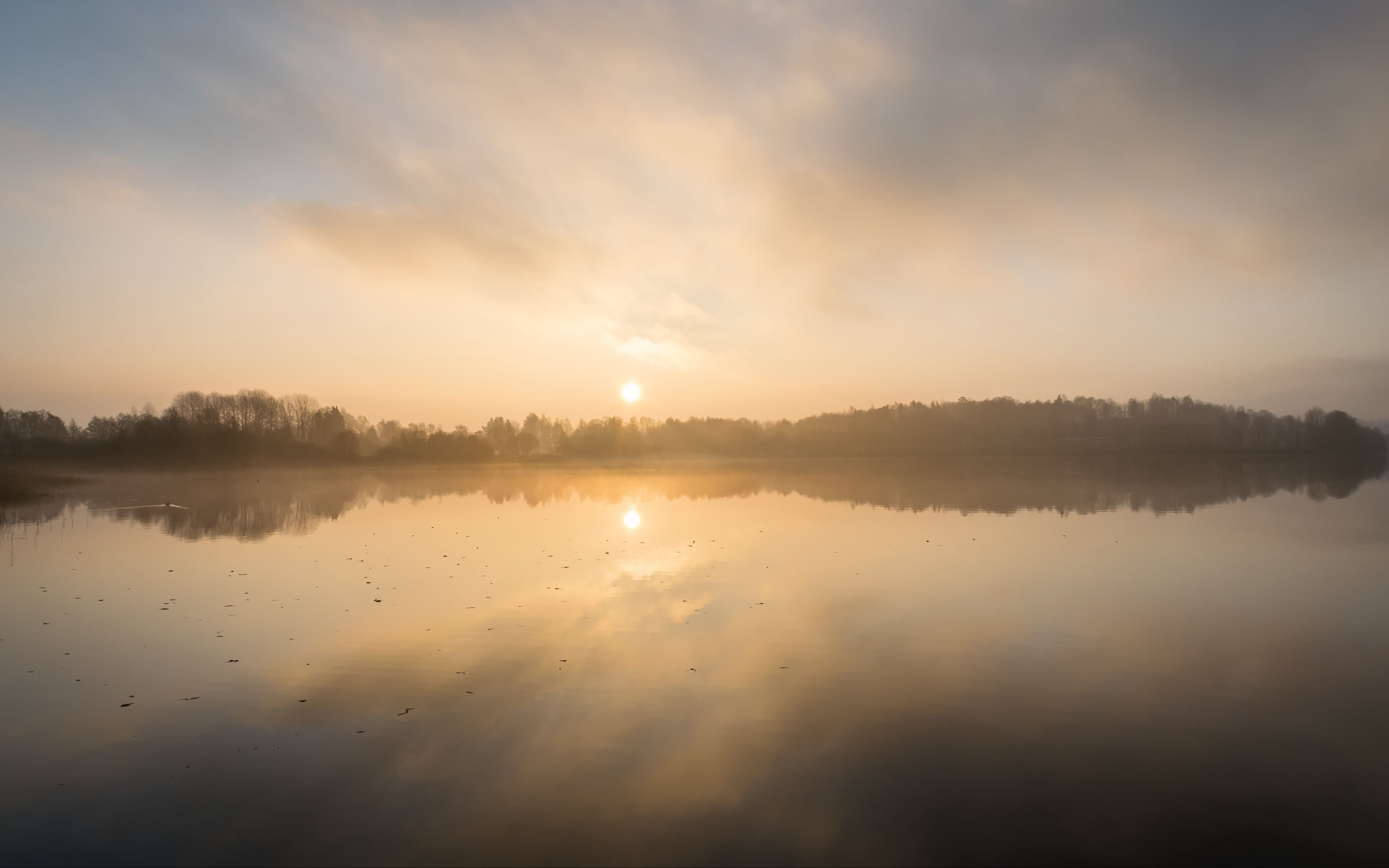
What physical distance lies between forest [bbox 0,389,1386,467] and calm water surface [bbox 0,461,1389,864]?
8428 cm

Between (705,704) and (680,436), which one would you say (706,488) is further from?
(680,436)

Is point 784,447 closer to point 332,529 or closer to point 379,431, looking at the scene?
point 379,431

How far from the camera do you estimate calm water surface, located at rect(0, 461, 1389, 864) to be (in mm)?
6133

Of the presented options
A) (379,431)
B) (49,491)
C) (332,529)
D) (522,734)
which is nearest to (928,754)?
(522,734)

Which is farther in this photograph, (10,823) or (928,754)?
(928,754)

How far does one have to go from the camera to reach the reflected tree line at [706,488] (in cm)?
3338

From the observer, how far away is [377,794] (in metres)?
6.80

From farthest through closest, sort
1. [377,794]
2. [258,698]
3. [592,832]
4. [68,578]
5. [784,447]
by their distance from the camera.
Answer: [784,447] < [68,578] < [258,698] < [377,794] < [592,832]

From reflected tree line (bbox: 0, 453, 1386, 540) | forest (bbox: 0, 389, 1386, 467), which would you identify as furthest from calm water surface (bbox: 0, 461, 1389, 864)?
forest (bbox: 0, 389, 1386, 467)

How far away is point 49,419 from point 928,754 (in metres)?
152

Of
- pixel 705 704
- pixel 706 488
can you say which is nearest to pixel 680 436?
pixel 706 488

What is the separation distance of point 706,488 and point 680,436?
324 feet

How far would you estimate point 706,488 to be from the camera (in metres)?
52.5

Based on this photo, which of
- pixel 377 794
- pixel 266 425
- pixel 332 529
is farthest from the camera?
pixel 266 425
